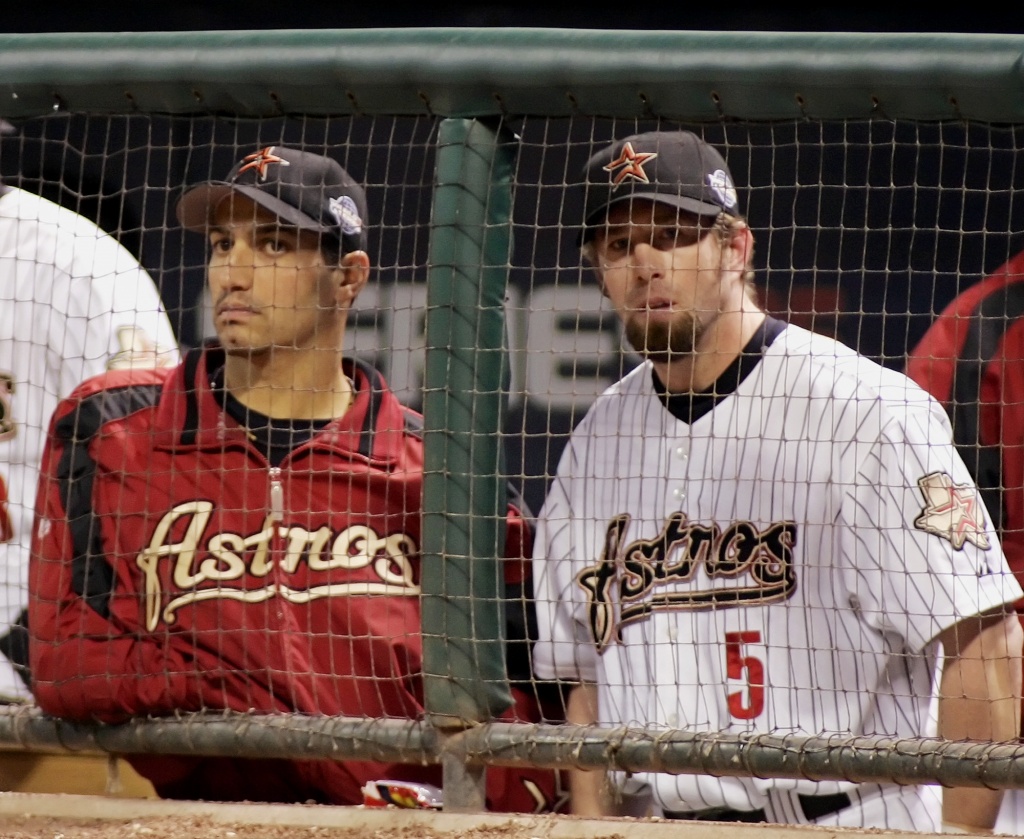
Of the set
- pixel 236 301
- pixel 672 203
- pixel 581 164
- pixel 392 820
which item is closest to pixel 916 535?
pixel 672 203

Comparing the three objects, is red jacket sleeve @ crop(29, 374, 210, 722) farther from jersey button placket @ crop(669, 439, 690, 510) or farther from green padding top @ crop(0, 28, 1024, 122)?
jersey button placket @ crop(669, 439, 690, 510)

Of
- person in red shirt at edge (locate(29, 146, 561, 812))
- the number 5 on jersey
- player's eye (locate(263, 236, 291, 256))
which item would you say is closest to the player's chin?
person in red shirt at edge (locate(29, 146, 561, 812))

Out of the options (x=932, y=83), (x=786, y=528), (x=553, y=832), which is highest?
(x=932, y=83)

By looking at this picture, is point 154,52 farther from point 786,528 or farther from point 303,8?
point 303,8

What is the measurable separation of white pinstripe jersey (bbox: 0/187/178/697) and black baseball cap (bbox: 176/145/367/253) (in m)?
0.18

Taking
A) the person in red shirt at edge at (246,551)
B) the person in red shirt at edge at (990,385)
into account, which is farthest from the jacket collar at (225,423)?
the person in red shirt at edge at (990,385)

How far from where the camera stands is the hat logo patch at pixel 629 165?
188 centimetres

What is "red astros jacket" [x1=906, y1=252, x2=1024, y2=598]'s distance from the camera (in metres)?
2.10

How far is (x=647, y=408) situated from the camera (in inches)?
76.4

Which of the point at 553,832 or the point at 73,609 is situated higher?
the point at 73,609

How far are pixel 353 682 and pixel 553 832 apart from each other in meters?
0.39

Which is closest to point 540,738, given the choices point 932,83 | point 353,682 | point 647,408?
point 353,682

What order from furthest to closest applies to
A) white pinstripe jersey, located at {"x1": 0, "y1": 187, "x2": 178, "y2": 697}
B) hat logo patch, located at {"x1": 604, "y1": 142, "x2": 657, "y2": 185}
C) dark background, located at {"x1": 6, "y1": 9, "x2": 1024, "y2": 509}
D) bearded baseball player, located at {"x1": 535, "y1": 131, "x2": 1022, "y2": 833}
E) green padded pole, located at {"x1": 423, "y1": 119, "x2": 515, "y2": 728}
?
dark background, located at {"x1": 6, "y1": 9, "x2": 1024, "y2": 509}
white pinstripe jersey, located at {"x1": 0, "y1": 187, "x2": 178, "y2": 697}
hat logo patch, located at {"x1": 604, "y1": 142, "x2": 657, "y2": 185}
bearded baseball player, located at {"x1": 535, "y1": 131, "x2": 1022, "y2": 833}
green padded pole, located at {"x1": 423, "y1": 119, "x2": 515, "y2": 728}

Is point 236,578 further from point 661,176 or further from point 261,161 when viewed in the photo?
point 661,176
